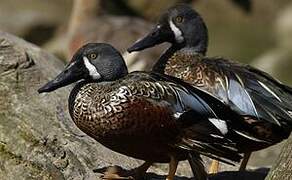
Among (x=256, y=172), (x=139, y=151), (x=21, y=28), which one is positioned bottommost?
(x=21, y=28)

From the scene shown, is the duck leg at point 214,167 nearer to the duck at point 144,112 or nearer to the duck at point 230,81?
the duck at point 230,81

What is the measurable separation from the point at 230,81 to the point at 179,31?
72 centimetres

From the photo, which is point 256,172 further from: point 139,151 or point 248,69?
point 139,151

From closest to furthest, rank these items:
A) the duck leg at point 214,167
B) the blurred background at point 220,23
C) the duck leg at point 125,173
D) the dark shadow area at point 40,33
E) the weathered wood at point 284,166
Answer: the weathered wood at point 284,166 < the duck leg at point 125,173 < the duck leg at point 214,167 < the blurred background at point 220,23 < the dark shadow area at point 40,33

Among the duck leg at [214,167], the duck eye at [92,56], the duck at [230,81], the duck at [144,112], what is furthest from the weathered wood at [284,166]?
the duck eye at [92,56]

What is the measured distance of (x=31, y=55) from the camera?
742cm

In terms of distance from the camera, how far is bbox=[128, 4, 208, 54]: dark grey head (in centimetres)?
704

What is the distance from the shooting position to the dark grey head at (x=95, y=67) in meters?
6.00

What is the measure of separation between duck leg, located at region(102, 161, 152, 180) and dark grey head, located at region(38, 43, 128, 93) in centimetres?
65

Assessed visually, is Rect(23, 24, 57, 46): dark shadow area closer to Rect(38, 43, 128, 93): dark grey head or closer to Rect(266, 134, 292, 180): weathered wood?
Rect(38, 43, 128, 93): dark grey head

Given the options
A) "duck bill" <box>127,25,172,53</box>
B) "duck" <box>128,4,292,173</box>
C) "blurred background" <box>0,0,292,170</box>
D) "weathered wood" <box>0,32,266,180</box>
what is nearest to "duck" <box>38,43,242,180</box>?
"duck" <box>128,4,292,173</box>

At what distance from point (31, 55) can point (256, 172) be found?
194 centimetres

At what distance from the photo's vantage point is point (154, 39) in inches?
276

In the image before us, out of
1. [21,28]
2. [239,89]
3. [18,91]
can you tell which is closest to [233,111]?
[239,89]
